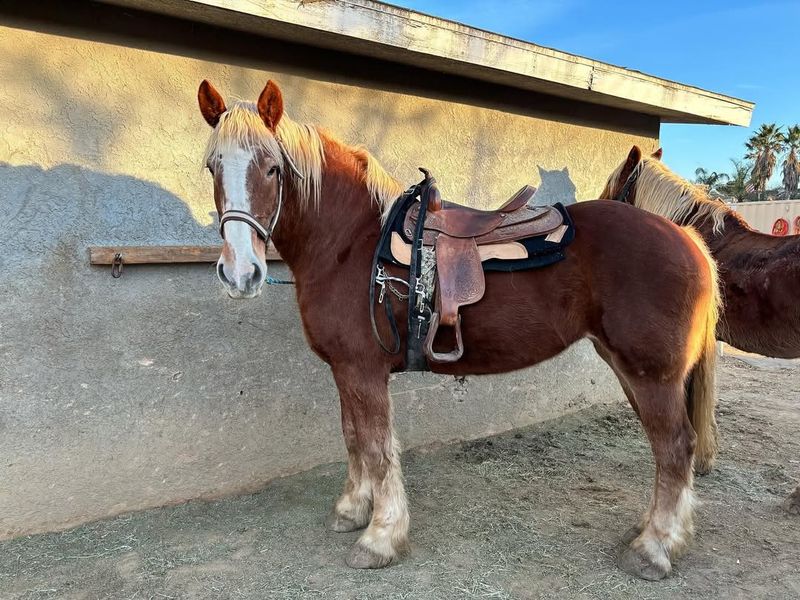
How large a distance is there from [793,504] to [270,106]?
3.44 meters

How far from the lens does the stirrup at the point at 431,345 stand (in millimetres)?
2359

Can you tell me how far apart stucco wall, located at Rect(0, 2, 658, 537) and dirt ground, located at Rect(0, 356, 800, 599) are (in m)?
0.27

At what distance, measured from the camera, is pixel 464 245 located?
2422 mm

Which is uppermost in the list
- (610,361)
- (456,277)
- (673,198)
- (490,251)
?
(673,198)

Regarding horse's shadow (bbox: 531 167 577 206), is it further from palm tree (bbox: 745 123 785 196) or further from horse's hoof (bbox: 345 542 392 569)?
palm tree (bbox: 745 123 785 196)

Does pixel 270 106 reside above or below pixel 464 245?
above

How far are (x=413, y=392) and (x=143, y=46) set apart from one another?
2.72 metres

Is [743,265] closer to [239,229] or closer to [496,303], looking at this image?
[496,303]

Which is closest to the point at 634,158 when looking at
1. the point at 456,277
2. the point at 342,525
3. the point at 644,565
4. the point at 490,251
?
the point at 490,251

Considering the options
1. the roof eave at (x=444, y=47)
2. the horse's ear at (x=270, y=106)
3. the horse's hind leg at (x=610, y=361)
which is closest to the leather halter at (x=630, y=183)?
the roof eave at (x=444, y=47)

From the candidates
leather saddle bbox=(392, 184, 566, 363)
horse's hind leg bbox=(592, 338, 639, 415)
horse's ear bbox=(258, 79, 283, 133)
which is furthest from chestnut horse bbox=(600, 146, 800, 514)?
horse's ear bbox=(258, 79, 283, 133)

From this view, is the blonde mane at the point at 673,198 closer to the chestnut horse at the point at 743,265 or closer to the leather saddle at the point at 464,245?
the chestnut horse at the point at 743,265

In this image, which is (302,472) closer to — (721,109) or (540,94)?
(540,94)

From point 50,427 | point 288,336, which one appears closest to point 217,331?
point 288,336
